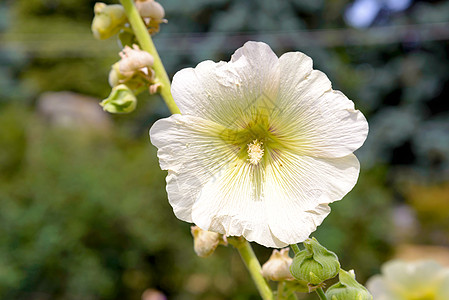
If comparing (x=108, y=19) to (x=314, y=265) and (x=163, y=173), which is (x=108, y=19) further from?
(x=163, y=173)

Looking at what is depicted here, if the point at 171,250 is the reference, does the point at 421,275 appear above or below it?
above

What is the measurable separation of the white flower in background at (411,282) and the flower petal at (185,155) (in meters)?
0.63

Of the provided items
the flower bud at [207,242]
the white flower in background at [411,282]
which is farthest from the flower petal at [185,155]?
the white flower in background at [411,282]

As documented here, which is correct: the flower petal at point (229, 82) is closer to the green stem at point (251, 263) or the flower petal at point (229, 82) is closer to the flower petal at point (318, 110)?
the flower petal at point (318, 110)

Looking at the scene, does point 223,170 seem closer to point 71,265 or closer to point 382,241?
point 71,265

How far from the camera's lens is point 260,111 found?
54 cm

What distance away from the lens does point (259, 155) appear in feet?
1.78

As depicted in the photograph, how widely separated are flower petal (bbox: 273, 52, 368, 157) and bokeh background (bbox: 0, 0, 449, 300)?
3.56m

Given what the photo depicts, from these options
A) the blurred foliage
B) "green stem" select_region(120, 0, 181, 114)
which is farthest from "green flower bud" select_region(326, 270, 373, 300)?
the blurred foliage

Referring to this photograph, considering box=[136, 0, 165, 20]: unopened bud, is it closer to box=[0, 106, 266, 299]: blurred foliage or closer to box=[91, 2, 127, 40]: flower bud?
box=[91, 2, 127, 40]: flower bud

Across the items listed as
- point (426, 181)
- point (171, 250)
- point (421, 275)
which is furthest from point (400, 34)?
point (421, 275)

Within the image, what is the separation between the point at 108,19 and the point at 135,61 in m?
0.10

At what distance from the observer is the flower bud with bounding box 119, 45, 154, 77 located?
572 millimetres

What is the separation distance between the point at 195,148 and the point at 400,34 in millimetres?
6555
